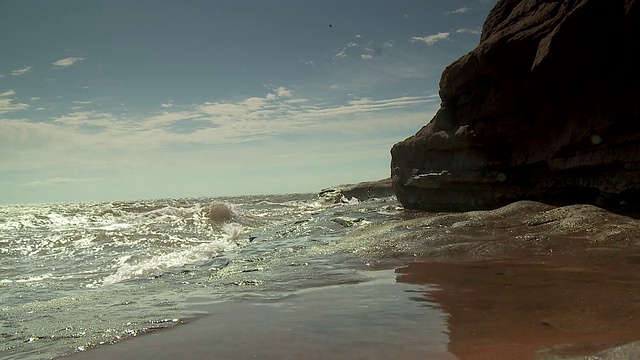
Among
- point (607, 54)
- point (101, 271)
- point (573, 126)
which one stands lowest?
point (101, 271)

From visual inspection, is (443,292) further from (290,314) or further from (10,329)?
(10,329)

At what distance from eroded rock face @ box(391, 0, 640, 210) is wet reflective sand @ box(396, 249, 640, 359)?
3762 mm

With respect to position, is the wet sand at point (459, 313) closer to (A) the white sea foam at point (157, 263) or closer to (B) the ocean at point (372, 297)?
(B) the ocean at point (372, 297)

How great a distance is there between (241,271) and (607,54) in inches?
303

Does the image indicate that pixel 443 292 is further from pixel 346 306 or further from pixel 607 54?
pixel 607 54

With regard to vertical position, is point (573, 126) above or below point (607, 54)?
below

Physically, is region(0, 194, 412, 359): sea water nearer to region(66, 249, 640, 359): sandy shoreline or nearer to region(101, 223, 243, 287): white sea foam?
region(101, 223, 243, 287): white sea foam

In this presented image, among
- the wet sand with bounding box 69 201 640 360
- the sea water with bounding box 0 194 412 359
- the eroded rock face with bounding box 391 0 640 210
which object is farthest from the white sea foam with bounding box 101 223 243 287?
the eroded rock face with bounding box 391 0 640 210

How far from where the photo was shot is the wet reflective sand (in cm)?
262

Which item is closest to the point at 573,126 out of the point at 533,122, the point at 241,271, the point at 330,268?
the point at 533,122

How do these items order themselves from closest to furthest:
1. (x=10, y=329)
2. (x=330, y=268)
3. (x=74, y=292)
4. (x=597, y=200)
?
1. (x=10, y=329)
2. (x=330, y=268)
3. (x=74, y=292)
4. (x=597, y=200)

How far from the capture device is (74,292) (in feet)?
22.0

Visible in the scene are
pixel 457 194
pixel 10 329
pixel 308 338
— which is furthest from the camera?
pixel 457 194

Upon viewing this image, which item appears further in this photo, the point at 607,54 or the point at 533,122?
the point at 533,122
